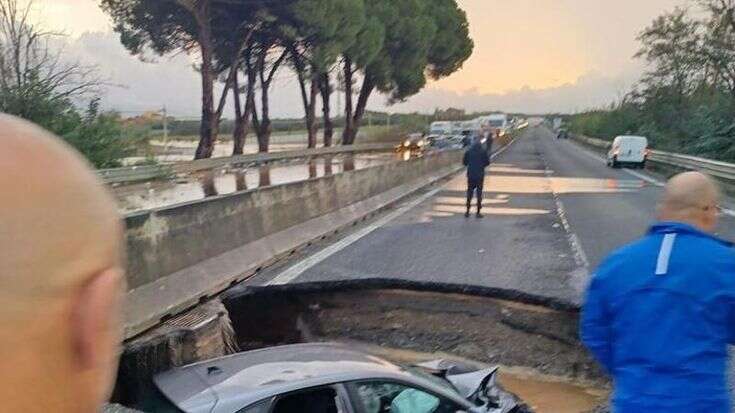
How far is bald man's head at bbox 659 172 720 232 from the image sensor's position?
3.34 m

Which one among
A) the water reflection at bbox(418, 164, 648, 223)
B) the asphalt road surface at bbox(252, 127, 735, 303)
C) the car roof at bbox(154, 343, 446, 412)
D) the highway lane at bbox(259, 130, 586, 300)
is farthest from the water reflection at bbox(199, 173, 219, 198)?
the car roof at bbox(154, 343, 446, 412)

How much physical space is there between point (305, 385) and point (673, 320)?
79.2 inches

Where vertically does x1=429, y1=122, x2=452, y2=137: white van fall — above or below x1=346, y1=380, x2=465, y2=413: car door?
below

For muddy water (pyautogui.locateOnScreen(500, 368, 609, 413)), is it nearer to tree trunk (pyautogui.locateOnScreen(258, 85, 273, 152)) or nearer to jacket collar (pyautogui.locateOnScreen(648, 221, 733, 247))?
jacket collar (pyautogui.locateOnScreen(648, 221, 733, 247))

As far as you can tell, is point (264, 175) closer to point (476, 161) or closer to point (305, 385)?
point (476, 161)

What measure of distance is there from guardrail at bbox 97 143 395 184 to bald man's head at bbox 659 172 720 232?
6.53 m

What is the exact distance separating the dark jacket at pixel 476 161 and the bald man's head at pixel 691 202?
1356 centimetres

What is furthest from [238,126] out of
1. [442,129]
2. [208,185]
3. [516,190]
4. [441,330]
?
[441,330]

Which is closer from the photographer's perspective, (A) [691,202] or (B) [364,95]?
(A) [691,202]

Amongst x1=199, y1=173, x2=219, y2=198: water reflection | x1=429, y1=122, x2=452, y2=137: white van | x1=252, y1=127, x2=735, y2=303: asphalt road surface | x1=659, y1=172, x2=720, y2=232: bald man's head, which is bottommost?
x1=429, y1=122, x2=452, y2=137: white van

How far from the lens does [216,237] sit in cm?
934

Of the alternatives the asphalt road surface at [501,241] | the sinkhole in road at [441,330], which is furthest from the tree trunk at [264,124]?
the sinkhole in road at [441,330]

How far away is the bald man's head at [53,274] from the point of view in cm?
89

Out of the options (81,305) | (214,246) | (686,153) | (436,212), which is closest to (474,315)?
(214,246)
